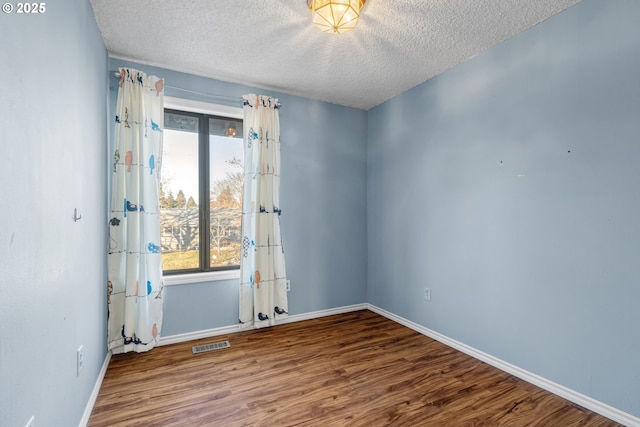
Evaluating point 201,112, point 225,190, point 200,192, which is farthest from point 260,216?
point 201,112

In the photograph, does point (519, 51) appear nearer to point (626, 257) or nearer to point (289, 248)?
point (626, 257)

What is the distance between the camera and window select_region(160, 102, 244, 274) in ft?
9.72

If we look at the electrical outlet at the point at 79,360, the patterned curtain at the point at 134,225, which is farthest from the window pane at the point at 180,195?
the electrical outlet at the point at 79,360

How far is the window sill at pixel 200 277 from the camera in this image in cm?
285

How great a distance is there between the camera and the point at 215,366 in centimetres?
241

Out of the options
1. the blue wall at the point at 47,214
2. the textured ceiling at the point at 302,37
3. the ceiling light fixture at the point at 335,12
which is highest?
the textured ceiling at the point at 302,37

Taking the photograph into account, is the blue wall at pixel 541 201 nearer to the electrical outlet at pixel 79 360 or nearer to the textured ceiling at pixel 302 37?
the textured ceiling at pixel 302 37

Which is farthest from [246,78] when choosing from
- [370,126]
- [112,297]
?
[112,297]

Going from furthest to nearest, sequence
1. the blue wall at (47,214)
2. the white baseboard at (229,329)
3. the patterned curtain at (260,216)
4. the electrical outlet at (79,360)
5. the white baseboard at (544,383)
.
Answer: the patterned curtain at (260,216)
the white baseboard at (229,329)
the white baseboard at (544,383)
the electrical outlet at (79,360)
the blue wall at (47,214)

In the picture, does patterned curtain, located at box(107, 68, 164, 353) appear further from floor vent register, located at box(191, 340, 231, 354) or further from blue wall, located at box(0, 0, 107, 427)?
blue wall, located at box(0, 0, 107, 427)

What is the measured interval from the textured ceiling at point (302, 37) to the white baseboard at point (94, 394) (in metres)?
2.58

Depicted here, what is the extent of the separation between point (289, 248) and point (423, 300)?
5.12 ft

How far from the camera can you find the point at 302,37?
2340 mm

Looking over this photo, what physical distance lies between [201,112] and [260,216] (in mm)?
1236
